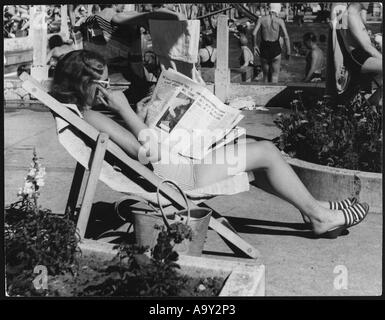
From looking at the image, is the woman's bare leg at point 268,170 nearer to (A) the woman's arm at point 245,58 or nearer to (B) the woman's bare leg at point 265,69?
(B) the woman's bare leg at point 265,69

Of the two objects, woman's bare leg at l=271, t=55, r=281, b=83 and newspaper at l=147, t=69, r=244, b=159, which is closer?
newspaper at l=147, t=69, r=244, b=159

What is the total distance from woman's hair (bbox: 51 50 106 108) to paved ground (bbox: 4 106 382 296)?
1.26 meters

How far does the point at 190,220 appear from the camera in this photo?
13.2 feet

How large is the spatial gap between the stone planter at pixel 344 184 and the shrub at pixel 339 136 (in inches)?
9.1

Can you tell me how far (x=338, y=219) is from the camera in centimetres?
459

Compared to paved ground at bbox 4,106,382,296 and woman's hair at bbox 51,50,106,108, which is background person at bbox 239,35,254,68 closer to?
paved ground at bbox 4,106,382,296

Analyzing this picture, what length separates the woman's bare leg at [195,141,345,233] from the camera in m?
4.46

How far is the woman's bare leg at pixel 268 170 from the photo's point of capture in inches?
176

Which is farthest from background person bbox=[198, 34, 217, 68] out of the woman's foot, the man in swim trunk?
the woman's foot
